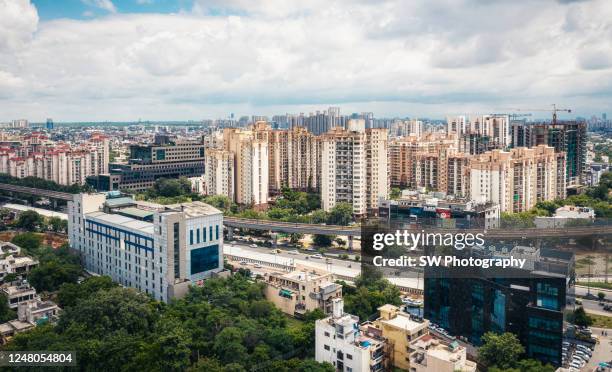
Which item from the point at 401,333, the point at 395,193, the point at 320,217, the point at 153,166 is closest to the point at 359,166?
the point at 320,217

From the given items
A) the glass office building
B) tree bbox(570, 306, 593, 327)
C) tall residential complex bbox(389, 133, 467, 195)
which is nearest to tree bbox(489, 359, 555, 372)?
the glass office building

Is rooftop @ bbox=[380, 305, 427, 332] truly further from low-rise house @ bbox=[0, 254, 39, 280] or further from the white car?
low-rise house @ bbox=[0, 254, 39, 280]

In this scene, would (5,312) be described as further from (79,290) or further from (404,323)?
(404,323)

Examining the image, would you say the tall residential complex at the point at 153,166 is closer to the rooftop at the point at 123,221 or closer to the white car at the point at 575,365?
the rooftop at the point at 123,221

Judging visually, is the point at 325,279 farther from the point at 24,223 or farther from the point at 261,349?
the point at 24,223

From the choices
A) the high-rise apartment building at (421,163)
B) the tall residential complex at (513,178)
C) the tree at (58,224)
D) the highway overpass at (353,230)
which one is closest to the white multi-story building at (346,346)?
the highway overpass at (353,230)

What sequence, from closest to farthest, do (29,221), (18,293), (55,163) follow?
(18,293) < (29,221) < (55,163)
